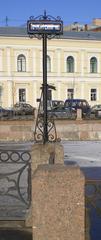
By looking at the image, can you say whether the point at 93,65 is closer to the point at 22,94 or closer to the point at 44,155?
the point at 22,94

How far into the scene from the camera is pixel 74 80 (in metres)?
60.8

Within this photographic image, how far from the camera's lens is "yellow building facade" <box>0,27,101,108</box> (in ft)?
188

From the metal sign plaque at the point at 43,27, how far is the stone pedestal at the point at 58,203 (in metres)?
5.60

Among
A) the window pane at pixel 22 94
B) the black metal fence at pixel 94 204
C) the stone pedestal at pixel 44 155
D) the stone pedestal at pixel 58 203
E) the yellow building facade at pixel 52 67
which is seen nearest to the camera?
the stone pedestal at pixel 58 203

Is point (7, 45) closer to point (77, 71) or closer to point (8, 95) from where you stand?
point (8, 95)

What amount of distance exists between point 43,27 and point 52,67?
49.1 meters

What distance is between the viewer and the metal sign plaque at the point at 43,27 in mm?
10508

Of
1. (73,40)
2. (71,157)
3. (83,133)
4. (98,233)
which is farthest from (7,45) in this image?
(98,233)

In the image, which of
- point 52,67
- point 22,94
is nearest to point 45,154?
point 22,94

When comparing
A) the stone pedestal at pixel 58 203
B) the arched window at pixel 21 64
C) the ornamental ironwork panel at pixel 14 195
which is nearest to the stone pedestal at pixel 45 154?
the ornamental ironwork panel at pixel 14 195

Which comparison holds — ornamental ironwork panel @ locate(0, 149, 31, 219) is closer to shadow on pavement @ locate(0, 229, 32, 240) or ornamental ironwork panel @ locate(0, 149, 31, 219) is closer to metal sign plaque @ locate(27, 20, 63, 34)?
shadow on pavement @ locate(0, 229, 32, 240)

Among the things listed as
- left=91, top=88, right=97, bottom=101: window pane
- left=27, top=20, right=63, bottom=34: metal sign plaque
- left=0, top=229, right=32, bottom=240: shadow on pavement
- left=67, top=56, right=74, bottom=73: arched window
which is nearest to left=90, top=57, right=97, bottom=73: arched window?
left=91, top=88, right=97, bottom=101: window pane

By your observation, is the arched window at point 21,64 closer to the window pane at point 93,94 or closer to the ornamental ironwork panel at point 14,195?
the window pane at point 93,94

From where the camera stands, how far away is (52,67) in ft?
195
